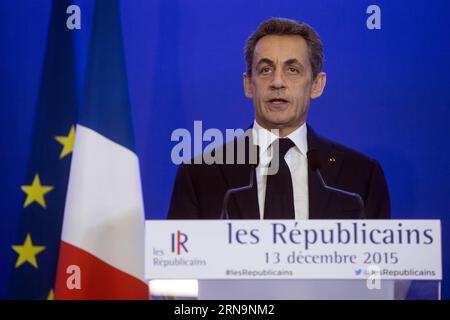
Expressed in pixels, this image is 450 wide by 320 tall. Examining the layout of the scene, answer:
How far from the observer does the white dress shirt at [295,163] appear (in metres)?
3.00

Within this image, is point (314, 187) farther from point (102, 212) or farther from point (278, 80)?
point (102, 212)

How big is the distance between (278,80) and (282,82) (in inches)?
0.7

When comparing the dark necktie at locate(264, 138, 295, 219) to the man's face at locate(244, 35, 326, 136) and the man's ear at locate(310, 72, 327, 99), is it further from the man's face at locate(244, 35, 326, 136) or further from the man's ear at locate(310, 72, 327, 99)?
the man's ear at locate(310, 72, 327, 99)

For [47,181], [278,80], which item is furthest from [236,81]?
[47,181]

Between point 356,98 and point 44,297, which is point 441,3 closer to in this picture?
point 356,98

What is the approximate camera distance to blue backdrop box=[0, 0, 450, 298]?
10.2 ft

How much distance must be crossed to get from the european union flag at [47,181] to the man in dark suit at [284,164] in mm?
503

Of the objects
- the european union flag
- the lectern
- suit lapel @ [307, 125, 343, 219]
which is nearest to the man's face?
suit lapel @ [307, 125, 343, 219]

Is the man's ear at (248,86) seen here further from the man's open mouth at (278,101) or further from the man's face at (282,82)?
the man's open mouth at (278,101)

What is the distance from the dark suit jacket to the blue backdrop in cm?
5

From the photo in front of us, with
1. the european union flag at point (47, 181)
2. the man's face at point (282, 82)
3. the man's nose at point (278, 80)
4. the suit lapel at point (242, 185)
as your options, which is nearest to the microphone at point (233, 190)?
the suit lapel at point (242, 185)

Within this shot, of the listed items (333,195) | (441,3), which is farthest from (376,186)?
(441,3)

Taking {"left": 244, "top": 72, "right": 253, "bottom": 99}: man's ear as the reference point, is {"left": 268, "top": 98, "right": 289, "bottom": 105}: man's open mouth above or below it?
below
